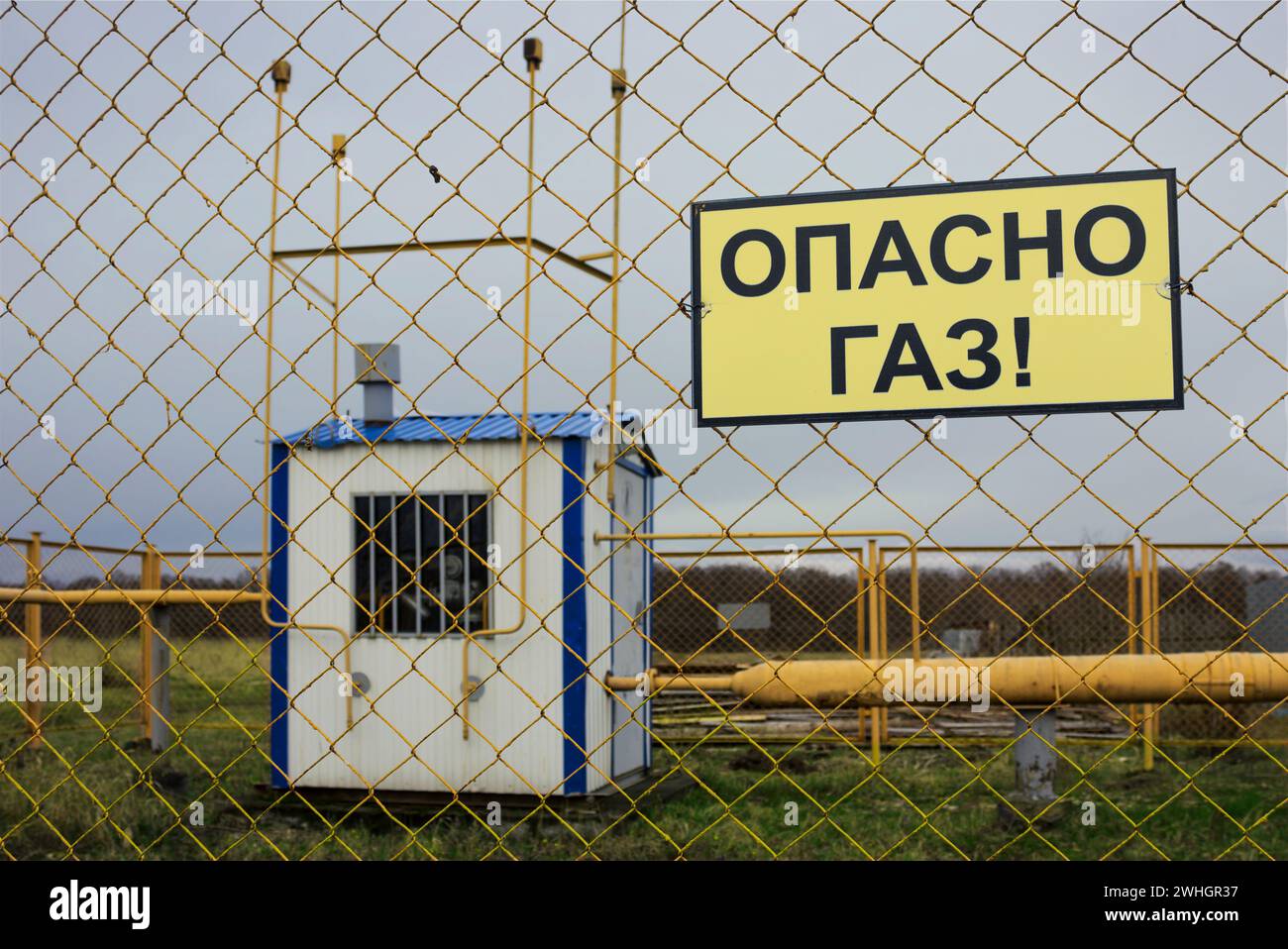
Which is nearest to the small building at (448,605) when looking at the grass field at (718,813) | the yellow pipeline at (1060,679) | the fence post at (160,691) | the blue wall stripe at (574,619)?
the blue wall stripe at (574,619)

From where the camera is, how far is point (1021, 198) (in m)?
1.88

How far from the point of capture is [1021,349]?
1863 millimetres

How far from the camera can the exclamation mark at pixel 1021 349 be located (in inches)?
73.1

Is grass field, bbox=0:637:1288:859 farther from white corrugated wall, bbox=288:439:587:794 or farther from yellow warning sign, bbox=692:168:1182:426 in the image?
yellow warning sign, bbox=692:168:1182:426

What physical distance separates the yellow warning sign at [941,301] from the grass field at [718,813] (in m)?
3.03

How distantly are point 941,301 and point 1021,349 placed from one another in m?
0.15

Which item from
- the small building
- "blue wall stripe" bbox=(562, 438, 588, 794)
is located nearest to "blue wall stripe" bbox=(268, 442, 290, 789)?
the small building

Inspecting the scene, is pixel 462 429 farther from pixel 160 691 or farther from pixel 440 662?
pixel 160 691

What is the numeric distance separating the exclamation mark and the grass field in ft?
10.1

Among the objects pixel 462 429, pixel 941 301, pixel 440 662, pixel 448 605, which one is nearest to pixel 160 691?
pixel 448 605

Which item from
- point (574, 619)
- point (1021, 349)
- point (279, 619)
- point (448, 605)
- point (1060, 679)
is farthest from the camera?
point (279, 619)

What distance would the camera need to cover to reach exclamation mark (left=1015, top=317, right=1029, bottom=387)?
1.86m
